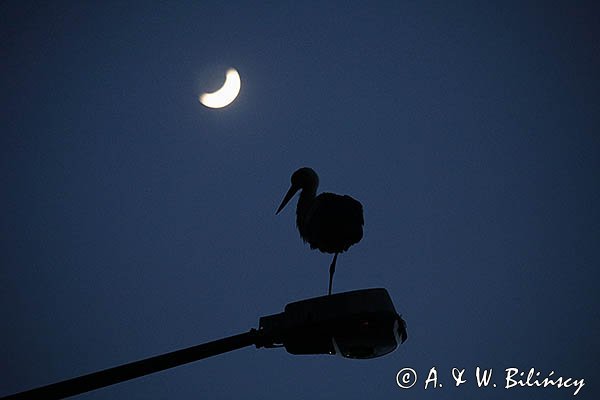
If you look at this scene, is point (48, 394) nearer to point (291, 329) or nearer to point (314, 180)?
point (291, 329)

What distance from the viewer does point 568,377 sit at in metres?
20.5

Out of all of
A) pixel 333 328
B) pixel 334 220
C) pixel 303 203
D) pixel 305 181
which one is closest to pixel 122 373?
pixel 333 328

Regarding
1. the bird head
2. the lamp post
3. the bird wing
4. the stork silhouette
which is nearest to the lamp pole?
the lamp post

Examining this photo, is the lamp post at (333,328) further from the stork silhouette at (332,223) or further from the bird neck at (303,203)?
the bird neck at (303,203)

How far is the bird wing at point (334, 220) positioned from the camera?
4891mm

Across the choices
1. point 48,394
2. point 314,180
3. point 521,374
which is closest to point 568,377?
point 521,374

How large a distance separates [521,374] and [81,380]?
77.1 feet

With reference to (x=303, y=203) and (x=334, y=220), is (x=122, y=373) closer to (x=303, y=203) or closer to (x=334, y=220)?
(x=334, y=220)

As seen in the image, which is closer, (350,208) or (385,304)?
(385,304)

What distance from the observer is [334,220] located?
490 centimetres

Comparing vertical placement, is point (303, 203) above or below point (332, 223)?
above

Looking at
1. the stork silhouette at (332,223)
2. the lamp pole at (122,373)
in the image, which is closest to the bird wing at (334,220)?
the stork silhouette at (332,223)

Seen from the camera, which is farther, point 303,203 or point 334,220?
point 303,203

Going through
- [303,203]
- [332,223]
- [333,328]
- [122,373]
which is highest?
[303,203]
